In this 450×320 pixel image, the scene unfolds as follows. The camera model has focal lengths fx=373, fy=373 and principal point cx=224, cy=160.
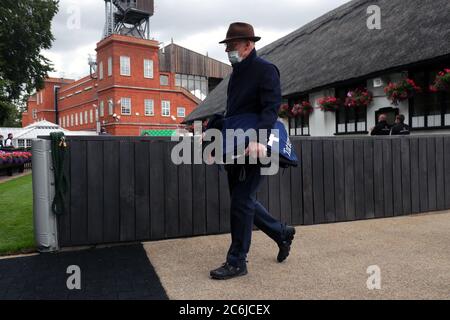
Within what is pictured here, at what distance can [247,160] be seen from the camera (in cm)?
294

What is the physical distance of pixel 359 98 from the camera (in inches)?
455

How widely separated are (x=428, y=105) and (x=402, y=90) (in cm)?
78

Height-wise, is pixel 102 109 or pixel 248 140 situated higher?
pixel 102 109

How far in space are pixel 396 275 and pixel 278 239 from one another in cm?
100

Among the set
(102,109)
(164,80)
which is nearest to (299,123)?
(164,80)

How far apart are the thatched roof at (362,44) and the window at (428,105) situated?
62 centimetres

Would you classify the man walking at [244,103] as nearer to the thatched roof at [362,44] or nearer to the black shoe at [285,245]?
the black shoe at [285,245]

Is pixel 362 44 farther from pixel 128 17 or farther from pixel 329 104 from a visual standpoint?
pixel 128 17

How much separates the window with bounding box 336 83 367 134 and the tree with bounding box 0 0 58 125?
65.0 ft

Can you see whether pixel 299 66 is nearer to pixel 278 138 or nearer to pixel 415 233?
pixel 415 233

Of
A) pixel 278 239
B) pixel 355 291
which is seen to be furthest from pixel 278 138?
pixel 355 291

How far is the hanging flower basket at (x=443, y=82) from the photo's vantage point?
8602 millimetres

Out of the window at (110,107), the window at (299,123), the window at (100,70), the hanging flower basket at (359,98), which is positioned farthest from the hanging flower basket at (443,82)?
the window at (100,70)
